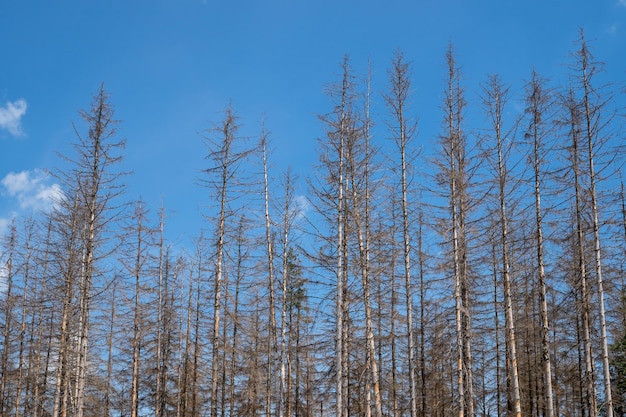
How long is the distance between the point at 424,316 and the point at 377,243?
39.2 feet

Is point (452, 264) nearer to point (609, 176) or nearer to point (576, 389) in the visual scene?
point (609, 176)

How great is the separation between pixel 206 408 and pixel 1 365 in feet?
35.6

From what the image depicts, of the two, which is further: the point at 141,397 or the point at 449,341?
the point at 141,397

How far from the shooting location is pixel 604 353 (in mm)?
13312

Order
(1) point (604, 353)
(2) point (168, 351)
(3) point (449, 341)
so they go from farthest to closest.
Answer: (2) point (168, 351), (3) point (449, 341), (1) point (604, 353)

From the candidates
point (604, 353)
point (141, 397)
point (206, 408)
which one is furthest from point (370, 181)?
point (141, 397)

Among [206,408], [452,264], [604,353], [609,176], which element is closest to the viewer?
[604,353]

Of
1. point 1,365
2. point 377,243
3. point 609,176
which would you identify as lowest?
point 1,365

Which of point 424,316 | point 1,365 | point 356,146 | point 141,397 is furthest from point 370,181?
point 1,365

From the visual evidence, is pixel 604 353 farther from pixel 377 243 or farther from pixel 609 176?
pixel 377 243

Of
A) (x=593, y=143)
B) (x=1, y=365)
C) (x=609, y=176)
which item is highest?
(x=593, y=143)

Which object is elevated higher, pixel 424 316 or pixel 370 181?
pixel 370 181

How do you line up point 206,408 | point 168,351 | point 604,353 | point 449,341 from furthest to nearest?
point 168,351, point 206,408, point 449,341, point 604,353

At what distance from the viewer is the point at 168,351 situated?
1129 inches
